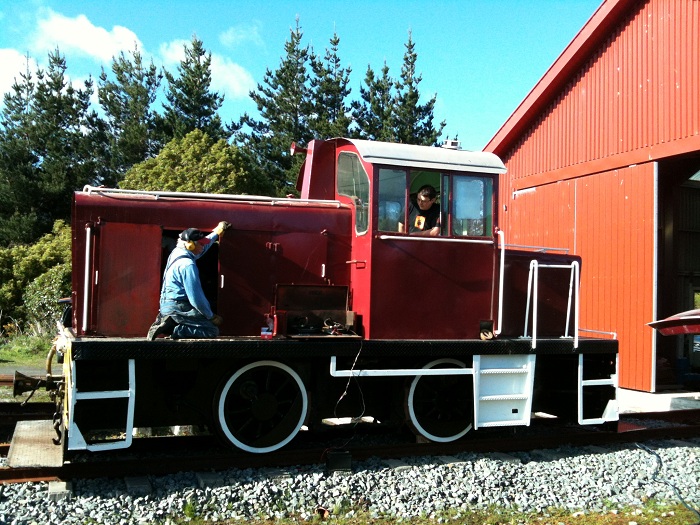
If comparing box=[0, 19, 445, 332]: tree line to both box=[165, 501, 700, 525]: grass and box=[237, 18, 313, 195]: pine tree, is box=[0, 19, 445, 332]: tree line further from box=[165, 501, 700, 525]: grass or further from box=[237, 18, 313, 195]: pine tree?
box=[165, 501, 700, 525]: grass

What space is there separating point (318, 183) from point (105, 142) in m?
40.7

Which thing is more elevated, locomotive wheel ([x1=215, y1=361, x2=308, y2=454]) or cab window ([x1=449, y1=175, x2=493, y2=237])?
cab window ([x1=449, y1=175, x2=493, y2=237])

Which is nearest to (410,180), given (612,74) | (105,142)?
(612,74)

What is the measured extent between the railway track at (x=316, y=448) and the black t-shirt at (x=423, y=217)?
2.35 metres

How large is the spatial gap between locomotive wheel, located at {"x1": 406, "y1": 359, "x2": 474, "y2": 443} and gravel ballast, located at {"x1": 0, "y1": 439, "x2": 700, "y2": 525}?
56 centimetres

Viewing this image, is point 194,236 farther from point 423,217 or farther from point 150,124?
point 150,124

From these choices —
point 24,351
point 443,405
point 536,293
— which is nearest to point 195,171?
point 24,351

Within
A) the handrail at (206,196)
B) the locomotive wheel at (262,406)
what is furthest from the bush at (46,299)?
the locomotive wheel at (262,406)

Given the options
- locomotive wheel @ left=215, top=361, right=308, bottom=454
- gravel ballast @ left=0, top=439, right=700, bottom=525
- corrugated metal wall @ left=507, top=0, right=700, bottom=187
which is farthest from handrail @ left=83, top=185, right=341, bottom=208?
corrugated metal wall @ left=507, top=0, right=700, bottom=187

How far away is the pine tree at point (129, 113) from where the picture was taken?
137 feet

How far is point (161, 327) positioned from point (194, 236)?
93 centimetres

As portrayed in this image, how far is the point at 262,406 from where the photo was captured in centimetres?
665

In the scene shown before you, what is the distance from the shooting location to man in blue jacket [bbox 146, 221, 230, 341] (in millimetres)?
6219

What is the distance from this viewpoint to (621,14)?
12805mm
